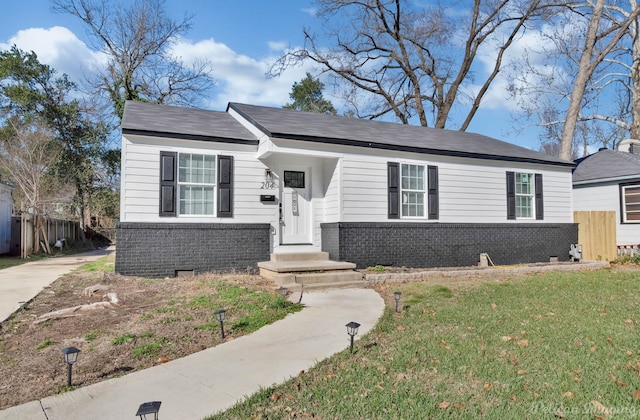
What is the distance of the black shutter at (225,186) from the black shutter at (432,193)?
5.09 m

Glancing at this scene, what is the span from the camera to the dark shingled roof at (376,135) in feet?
31.2

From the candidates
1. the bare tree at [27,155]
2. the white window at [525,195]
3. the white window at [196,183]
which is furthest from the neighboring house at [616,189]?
the bare tree at [27,155]

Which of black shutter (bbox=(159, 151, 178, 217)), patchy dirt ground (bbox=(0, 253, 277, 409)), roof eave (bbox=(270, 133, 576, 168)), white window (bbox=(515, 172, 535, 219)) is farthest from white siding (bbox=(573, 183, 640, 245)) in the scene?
black shutter (bbox=(159, 151, 178, 217))

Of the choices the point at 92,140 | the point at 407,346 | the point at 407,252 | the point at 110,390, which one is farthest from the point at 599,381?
the point at 92,140

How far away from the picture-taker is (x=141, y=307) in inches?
237

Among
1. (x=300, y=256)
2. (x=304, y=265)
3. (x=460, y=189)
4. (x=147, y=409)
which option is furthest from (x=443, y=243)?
Result: (x=147, y=409)

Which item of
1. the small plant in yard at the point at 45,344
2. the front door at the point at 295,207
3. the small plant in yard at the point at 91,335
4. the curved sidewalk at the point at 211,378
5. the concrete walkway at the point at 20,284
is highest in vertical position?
the front door at the point at 295,207

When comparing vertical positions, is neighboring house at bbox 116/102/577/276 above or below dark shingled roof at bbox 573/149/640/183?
below

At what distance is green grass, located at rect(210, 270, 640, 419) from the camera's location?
2891mm

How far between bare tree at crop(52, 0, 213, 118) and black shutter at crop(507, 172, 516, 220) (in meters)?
19.7

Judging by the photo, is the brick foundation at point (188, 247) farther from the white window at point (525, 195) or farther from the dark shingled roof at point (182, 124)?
the white window at point (525, 195)

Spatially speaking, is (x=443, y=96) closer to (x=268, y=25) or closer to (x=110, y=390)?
(x=268, y=25)

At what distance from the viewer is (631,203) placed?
1357 cm

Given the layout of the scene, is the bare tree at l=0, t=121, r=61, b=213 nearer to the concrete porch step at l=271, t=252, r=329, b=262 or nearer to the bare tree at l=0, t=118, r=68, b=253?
the bare tree at l=0, t=118, r=68, b=253
